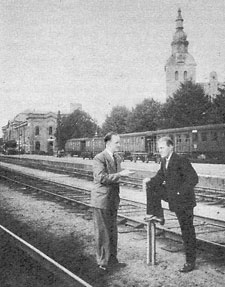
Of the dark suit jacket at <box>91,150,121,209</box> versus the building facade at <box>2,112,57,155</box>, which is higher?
the building facade at <box>2,112,57,155</box>

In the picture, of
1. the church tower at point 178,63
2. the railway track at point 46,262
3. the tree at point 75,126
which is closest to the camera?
the railway track at point 46,262

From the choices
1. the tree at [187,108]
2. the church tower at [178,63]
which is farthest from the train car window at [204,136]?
the church tower at [178,63]

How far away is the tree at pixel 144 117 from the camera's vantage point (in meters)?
69.1

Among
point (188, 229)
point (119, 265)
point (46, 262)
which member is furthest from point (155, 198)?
point (46, 262)

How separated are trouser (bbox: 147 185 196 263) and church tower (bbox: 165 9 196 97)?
91358 mm

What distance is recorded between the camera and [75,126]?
227 ft

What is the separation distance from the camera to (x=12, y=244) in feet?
24.3

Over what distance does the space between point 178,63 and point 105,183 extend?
9464 cm

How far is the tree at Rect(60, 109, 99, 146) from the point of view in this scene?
67688mm

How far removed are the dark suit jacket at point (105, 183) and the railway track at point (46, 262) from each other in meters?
1.00

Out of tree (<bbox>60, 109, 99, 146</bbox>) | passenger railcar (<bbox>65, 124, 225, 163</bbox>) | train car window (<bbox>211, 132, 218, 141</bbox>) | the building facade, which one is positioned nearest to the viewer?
passenger railcar (<bbox>65, 124, 225, 163</bbox>)

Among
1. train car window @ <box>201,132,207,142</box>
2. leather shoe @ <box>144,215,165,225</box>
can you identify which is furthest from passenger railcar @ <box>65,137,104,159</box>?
leather shoe @ <box>144,215,165,225</box>

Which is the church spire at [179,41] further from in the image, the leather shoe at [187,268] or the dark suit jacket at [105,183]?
the leather shoe at [187,268]

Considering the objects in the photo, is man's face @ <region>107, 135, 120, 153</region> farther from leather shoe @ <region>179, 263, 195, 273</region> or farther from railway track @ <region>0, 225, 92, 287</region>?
leather shoe @ <region>179, 263, 195, 273</region>
